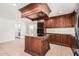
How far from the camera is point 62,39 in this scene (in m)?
2.05

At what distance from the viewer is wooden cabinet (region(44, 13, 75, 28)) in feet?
6.52

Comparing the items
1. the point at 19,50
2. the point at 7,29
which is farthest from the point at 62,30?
the point at 7,29

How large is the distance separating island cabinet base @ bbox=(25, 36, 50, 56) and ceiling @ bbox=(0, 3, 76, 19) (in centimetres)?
50

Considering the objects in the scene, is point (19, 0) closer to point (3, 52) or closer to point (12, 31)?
point (12, 31)

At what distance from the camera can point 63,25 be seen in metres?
2.01

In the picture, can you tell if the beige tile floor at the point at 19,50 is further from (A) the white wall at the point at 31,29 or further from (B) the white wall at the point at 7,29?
(A) the white wall at the point at 31,29

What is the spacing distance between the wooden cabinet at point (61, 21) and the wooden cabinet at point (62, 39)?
19 cm

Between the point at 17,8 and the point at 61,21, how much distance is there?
88 centimetres

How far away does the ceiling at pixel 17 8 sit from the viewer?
206cm

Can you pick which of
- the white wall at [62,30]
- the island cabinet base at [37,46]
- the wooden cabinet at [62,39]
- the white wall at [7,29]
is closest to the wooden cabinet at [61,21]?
the white wall at [62,30]

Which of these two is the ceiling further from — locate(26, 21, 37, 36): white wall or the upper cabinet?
locate(26, 21, 37, 36): white wall

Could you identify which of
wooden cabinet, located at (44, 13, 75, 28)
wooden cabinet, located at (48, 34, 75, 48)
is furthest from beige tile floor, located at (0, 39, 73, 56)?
wooden cabinet, located at (44, 13, 75, 28)

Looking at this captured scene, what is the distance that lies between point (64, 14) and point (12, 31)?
1050 mm

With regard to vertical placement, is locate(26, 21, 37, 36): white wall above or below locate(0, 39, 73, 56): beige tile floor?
above
